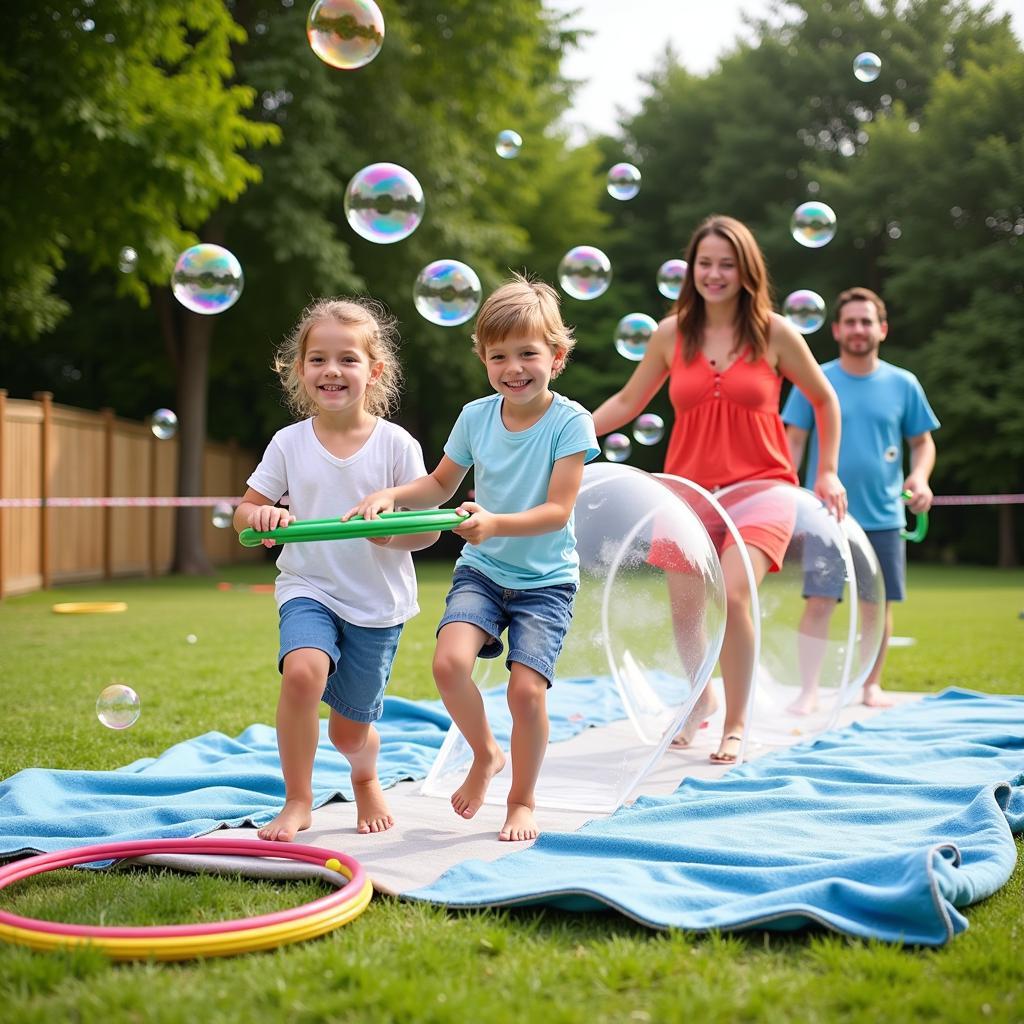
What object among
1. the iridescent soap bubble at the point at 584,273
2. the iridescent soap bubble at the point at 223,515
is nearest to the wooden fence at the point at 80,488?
the iridescent soap bubble at the point at 223,515

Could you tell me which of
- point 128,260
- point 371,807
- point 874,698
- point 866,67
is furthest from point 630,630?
point 128,260


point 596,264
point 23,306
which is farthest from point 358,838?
point 23,306

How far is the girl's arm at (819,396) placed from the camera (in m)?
5.15

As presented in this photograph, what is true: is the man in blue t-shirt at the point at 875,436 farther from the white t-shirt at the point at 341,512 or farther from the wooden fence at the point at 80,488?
the wooden fence at the point at 80,488

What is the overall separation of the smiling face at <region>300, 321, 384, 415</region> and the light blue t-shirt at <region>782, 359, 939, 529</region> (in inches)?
125

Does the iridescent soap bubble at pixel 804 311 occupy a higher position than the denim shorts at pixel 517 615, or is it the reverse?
the iridescent soap bubble at pixel 804 311

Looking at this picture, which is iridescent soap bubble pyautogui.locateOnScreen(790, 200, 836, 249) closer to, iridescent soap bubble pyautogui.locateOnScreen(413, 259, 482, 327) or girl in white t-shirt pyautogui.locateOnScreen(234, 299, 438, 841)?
iridescent soap bubble pyautogui.locateOnScreen(413, 259, 482, 327)

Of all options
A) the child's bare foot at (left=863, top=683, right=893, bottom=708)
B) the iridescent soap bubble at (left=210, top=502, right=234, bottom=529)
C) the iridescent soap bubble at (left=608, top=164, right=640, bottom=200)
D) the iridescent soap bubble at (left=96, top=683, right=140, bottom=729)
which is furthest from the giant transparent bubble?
the iridescent soap bubble at (left=210, top=502, right=234, bottom=529)

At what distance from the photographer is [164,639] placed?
9195 mm

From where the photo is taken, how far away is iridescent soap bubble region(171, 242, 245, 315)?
6.29 meters

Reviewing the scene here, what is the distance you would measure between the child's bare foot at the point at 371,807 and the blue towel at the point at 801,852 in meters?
0.56

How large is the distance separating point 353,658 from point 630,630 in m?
1.47

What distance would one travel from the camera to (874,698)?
6227 millimetres

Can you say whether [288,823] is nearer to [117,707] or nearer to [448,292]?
[117,707]
